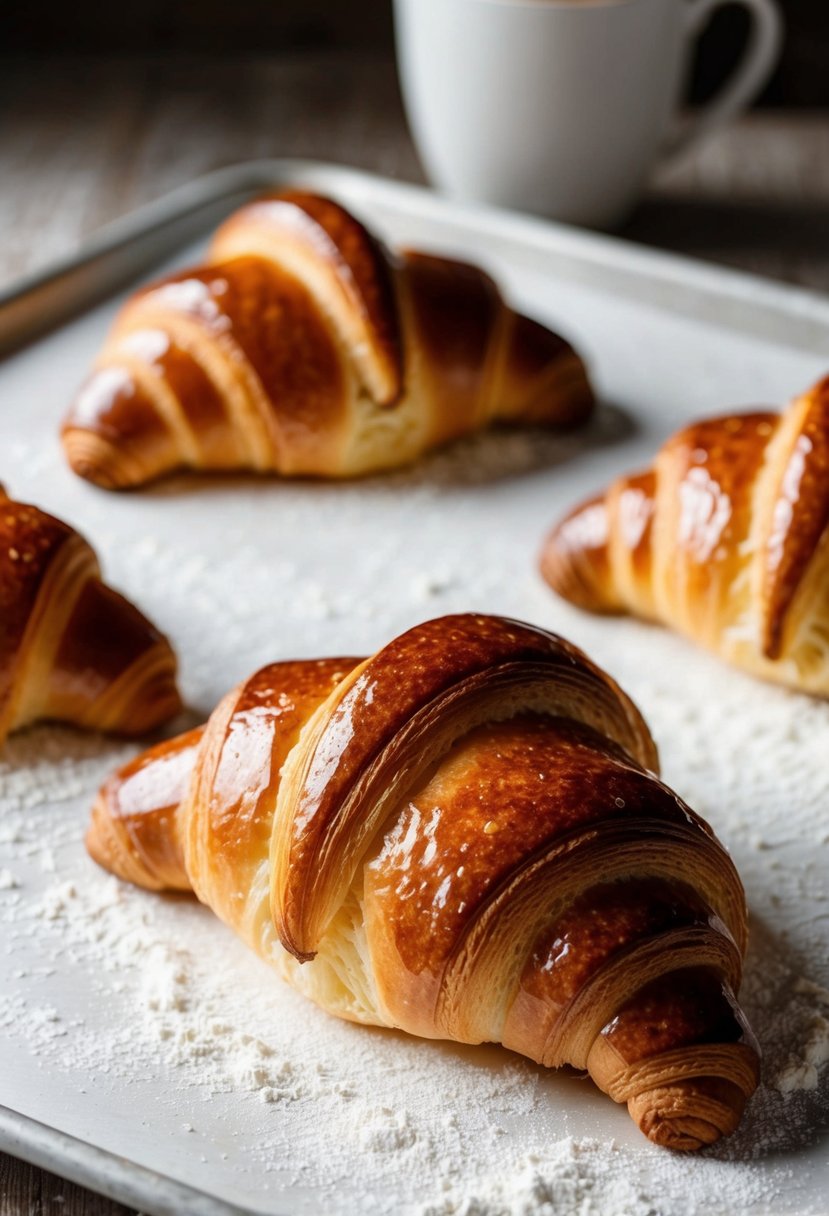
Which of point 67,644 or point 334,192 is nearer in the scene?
point 67,644

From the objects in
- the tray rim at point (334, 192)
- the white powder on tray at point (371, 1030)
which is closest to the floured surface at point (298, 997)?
the white powder on tray at point (371, 1030)

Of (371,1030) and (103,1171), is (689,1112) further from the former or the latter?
(103,1171)

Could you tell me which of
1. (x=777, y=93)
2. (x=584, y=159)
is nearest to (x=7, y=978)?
(x=584, y=159)

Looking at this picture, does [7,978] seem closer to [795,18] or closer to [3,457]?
[3,457]

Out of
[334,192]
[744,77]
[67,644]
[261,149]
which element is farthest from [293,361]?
[261,149]

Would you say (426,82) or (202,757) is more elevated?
(426,82)

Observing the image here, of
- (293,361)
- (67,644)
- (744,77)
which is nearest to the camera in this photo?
(67,644)

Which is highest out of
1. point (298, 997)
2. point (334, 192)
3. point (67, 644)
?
point (334, 192)

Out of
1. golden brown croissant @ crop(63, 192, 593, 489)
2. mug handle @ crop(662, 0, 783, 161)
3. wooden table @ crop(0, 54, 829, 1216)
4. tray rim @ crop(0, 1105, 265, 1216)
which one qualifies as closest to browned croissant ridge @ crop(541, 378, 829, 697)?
golden brown croissant @ crop(63, 192, 593, 489)
